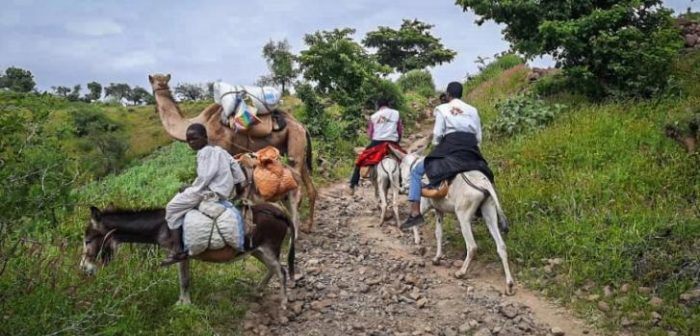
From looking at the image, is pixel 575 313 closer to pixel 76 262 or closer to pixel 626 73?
pixel 76 262

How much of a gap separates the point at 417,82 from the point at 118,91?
233 feet

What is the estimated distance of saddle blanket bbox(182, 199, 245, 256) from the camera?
5594 mm

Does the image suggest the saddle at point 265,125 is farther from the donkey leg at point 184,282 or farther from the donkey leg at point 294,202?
the donkey leg at point 184,282

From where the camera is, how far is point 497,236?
6926mm

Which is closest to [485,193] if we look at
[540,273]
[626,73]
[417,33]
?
[540,273]

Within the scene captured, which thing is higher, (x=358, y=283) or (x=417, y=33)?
(x=417, y=33)

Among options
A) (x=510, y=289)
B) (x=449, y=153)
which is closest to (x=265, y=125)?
(x=449, y=153)

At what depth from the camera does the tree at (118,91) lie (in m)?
84.4

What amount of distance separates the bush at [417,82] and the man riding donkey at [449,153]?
15.5m

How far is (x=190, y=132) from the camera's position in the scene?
5.73 metres

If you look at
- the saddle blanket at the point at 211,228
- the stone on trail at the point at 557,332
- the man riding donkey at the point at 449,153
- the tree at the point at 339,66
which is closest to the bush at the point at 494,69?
the tree at the point at 339,66

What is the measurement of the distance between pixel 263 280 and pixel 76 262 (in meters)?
1.90

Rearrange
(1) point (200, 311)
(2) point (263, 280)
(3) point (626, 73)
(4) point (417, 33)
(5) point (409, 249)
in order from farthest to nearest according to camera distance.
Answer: (4) point (417, 33) → (3) point (626, 73) → (5) point (409, 249) → (2) point (263, 280) → (1) point (200, 311)

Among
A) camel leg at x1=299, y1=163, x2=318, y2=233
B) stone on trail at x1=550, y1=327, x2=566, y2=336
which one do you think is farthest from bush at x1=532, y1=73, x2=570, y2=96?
stone on trail at x1=550, y1=327, x2=566, y2=336
